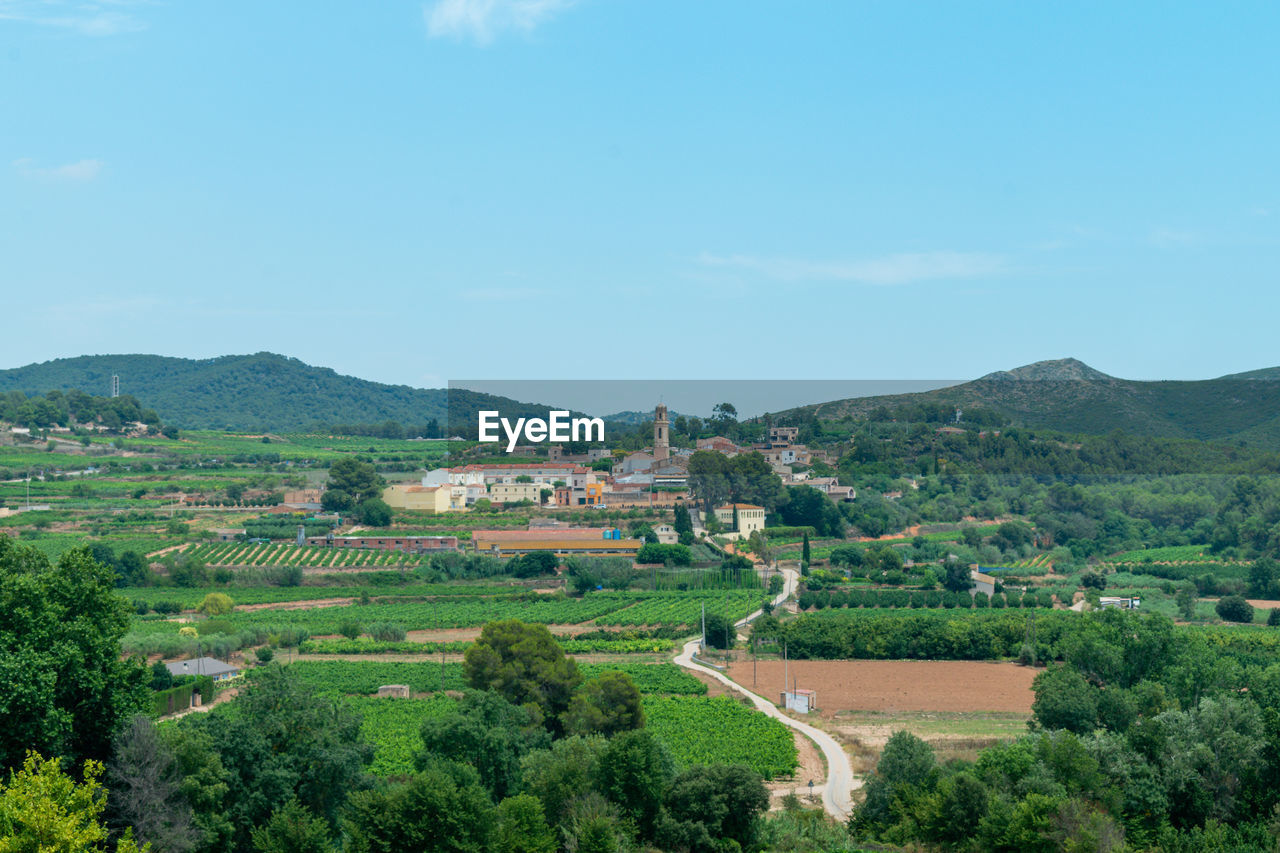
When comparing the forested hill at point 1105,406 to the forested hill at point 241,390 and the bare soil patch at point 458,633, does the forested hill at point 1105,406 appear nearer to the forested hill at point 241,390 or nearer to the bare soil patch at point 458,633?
the bare soil patch at point 458,633

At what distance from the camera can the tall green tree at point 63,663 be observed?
16219mm

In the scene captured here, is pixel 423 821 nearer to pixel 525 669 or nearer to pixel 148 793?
Answer: pixel 148 793

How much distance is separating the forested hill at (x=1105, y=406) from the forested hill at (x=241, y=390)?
6575cm

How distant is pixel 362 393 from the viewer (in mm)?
177250

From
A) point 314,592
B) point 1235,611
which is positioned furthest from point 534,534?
point 1235,611

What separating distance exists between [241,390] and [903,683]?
481 ft

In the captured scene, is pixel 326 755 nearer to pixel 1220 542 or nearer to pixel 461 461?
pixel 1220 542

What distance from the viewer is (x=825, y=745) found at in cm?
2488

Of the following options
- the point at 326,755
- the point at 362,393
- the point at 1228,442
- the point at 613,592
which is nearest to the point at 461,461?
the point at 613,592

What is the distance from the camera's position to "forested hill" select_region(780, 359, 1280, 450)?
93.8 m

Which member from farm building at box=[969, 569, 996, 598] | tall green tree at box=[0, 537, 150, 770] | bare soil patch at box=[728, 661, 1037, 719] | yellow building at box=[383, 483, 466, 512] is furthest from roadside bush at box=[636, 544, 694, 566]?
tall green tree at box=[0, 537, 150, 770]

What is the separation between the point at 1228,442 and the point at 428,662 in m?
74.4

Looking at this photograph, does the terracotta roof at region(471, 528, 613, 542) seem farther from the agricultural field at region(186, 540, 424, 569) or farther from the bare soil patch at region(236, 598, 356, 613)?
the bare soil patch at region(236, 598, 356, 613)

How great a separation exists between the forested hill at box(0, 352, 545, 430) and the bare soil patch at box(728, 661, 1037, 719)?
394ft
